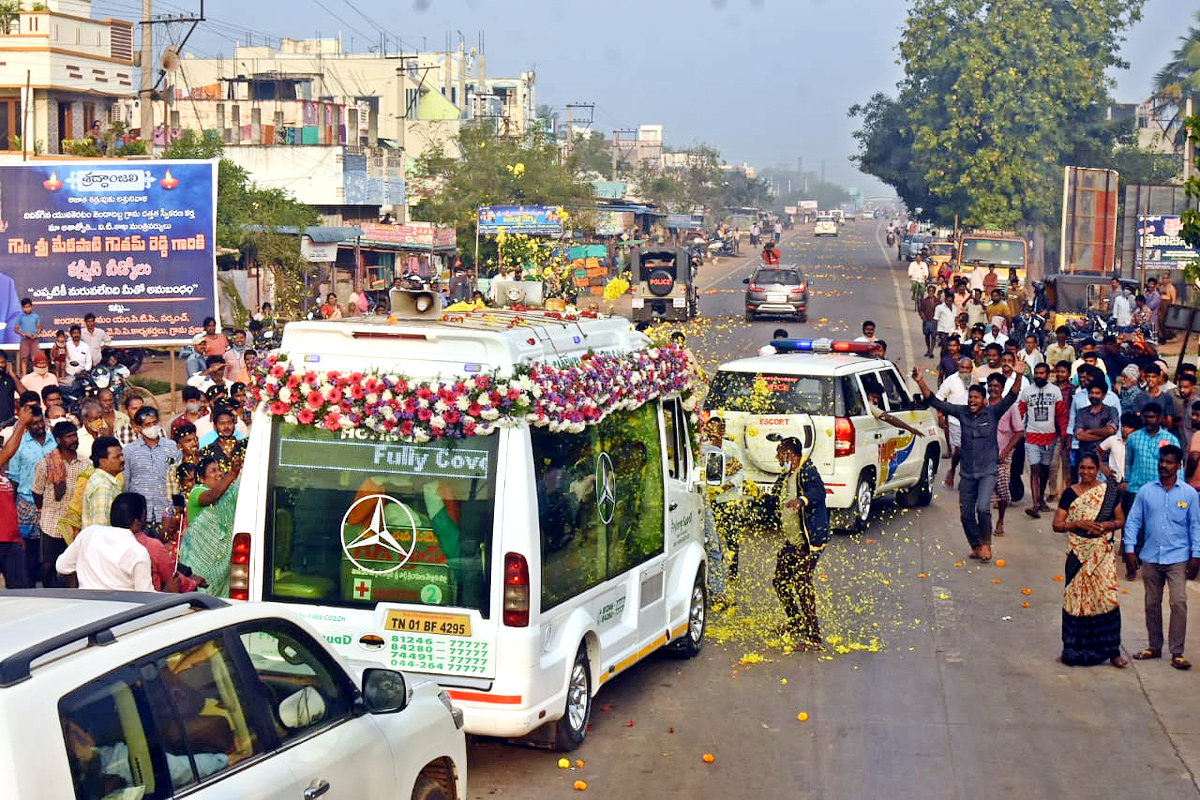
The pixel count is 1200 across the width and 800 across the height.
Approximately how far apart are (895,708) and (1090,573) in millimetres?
1878

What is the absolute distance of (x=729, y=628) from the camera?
38.2 ft

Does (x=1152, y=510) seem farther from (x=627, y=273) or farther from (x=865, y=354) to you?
(x=627, y=273)

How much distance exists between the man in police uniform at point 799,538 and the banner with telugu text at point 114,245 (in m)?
11.2

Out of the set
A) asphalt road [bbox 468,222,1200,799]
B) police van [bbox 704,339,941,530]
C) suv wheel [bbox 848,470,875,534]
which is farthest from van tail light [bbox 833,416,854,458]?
asphalt road [bbox 468,222,1200,799]

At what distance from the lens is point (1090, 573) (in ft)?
34.1

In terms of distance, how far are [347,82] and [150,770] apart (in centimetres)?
8587

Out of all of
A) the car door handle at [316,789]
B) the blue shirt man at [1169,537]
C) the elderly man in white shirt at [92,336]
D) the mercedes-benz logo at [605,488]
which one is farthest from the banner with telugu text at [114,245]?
the car door handle at [316,789]

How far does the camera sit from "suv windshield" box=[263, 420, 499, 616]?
26.0ft

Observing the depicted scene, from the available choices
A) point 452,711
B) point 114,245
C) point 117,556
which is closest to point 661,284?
point 114,245

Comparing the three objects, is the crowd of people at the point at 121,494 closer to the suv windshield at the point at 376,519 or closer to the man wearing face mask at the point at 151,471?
the man wearing face mask at the point at 151,471

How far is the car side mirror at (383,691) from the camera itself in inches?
222

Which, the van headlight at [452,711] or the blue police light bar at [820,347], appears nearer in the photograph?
the van headlight at [452,711]

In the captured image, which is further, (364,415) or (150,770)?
(364,415)

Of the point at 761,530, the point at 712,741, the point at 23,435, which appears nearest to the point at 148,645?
the point at 712,741
